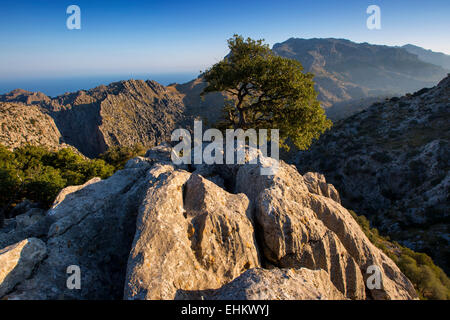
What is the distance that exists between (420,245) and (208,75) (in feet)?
113

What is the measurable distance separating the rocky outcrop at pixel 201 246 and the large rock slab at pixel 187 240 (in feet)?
0.11

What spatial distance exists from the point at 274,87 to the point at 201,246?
58.0 feet

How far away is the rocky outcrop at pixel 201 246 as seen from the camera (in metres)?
6.31

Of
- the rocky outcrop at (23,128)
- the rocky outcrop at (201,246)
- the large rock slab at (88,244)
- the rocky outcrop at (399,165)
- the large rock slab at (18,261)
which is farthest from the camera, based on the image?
the rocky outcrop at (23,128)

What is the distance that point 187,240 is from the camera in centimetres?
764

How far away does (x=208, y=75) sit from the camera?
23750mm

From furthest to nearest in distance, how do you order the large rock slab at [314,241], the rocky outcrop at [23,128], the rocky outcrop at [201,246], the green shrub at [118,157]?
1. the rocky outcrop at [23,128]
2. the green shrub at [118,157]
3. the large rock slab at [314,241]
4. the rocky outcrop at [201,246]

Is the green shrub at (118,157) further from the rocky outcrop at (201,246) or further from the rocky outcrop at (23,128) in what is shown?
the rocky outcrop at (201,246)

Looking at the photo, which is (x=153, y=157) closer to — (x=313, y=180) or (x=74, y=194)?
(x=74, y=194)

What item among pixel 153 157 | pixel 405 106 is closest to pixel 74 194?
pixel 153 157

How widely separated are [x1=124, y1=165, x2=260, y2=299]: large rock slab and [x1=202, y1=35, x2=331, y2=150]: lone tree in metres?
13.6

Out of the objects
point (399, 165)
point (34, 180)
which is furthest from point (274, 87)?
point (399, 165)

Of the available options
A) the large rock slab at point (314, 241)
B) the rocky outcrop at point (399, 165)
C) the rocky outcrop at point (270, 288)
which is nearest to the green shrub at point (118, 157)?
the large rock slab at point (314, 241)

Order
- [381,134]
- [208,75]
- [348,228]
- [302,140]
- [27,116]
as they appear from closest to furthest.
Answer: [348,228]
[302,140]
[208,75]
[381,134]
[27,116]
